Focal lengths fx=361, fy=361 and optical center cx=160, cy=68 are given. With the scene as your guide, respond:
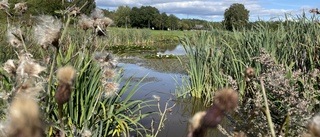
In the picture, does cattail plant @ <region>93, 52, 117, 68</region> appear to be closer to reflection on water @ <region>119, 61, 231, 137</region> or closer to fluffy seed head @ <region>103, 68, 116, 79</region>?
fluffy seed head @ <region>103, 68, 116, 79</region>

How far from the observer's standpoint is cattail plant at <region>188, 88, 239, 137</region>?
282 mm

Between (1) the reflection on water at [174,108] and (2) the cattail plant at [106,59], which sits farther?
(1) the reflection on water at [174,108]

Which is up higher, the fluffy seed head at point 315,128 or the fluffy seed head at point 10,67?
the fluffy seed head at point 315,128

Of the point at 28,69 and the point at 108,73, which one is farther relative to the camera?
the point at 108,73

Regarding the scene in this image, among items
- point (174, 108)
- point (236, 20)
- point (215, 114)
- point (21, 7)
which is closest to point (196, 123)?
point (215, 114)

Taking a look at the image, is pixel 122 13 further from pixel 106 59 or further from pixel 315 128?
pixel 315 128

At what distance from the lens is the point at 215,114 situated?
0.28 m

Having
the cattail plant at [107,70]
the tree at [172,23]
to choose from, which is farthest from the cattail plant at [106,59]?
the tree at [172,23]

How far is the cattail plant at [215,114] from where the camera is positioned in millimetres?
282

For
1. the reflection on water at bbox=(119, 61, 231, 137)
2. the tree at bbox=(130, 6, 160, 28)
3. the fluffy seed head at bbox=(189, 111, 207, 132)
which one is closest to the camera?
the fluffy seed head at bbox=(189, 111, 207, 132)

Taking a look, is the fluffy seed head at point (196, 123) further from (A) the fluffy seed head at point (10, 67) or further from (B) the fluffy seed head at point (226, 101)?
(A) the fluffy seed head at point (10, 67)

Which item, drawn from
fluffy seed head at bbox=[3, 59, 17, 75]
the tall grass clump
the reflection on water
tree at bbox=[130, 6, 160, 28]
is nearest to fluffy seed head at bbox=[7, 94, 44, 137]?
fluffy seed head at bbox=[3, 59, 17, 75]

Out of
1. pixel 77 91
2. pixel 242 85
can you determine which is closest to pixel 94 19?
pixel 77 91

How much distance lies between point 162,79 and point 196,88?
3.10 m
